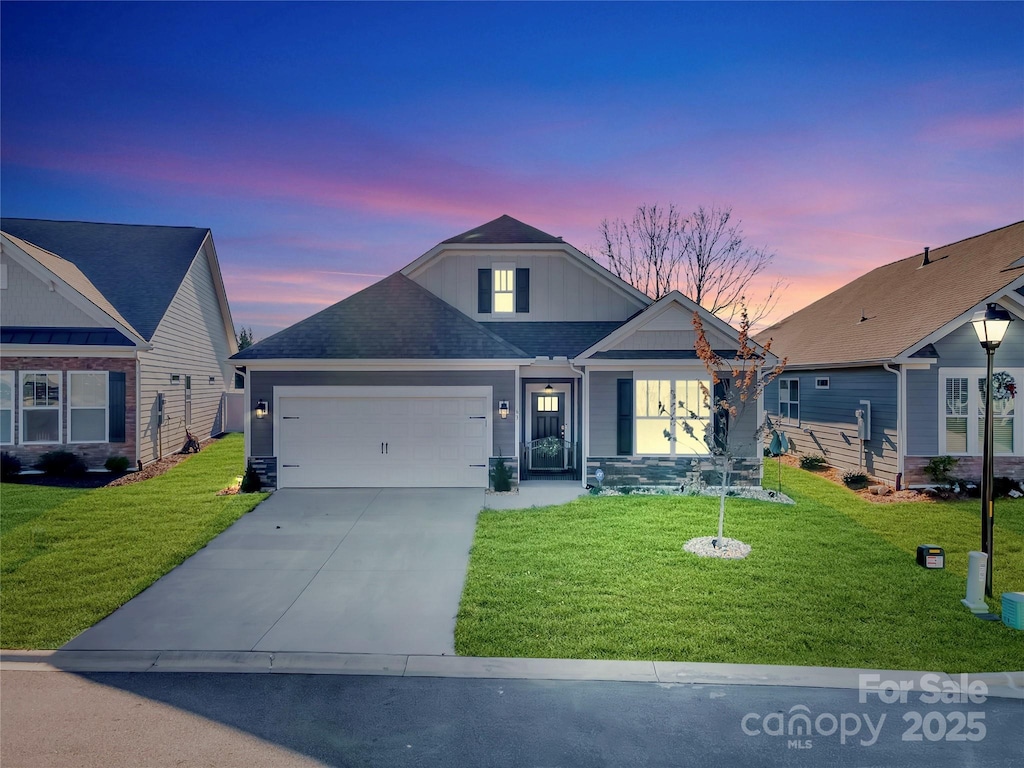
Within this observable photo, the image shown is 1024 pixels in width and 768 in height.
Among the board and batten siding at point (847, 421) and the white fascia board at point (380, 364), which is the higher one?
the white fascia board at point (380, 364)

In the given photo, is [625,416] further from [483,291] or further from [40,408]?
[40,408]

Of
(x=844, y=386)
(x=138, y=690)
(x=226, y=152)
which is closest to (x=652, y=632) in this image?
(x=138, y=690)

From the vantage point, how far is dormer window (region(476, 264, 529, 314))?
1558 cm

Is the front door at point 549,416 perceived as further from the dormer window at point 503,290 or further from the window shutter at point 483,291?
the window shutter at point 483,291

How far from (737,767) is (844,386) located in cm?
1414

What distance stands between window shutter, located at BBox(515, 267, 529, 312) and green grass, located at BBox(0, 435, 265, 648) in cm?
814

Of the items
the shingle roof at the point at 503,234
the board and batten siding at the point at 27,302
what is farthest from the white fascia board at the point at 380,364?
the board and batten siding at the point at 27,302

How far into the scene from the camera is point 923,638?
565 centimetres

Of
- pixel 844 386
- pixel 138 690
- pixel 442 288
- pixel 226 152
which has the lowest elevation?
pixel 138 690

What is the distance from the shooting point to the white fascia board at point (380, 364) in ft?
41.8

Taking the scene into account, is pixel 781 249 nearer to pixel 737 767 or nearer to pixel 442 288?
pixel 442 288

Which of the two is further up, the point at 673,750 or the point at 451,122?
the point at 451,122

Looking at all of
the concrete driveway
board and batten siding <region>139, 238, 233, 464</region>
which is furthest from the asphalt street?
board and batten siding <region>139, 238, 233, 464</region>

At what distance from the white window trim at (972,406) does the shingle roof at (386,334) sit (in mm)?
9755
